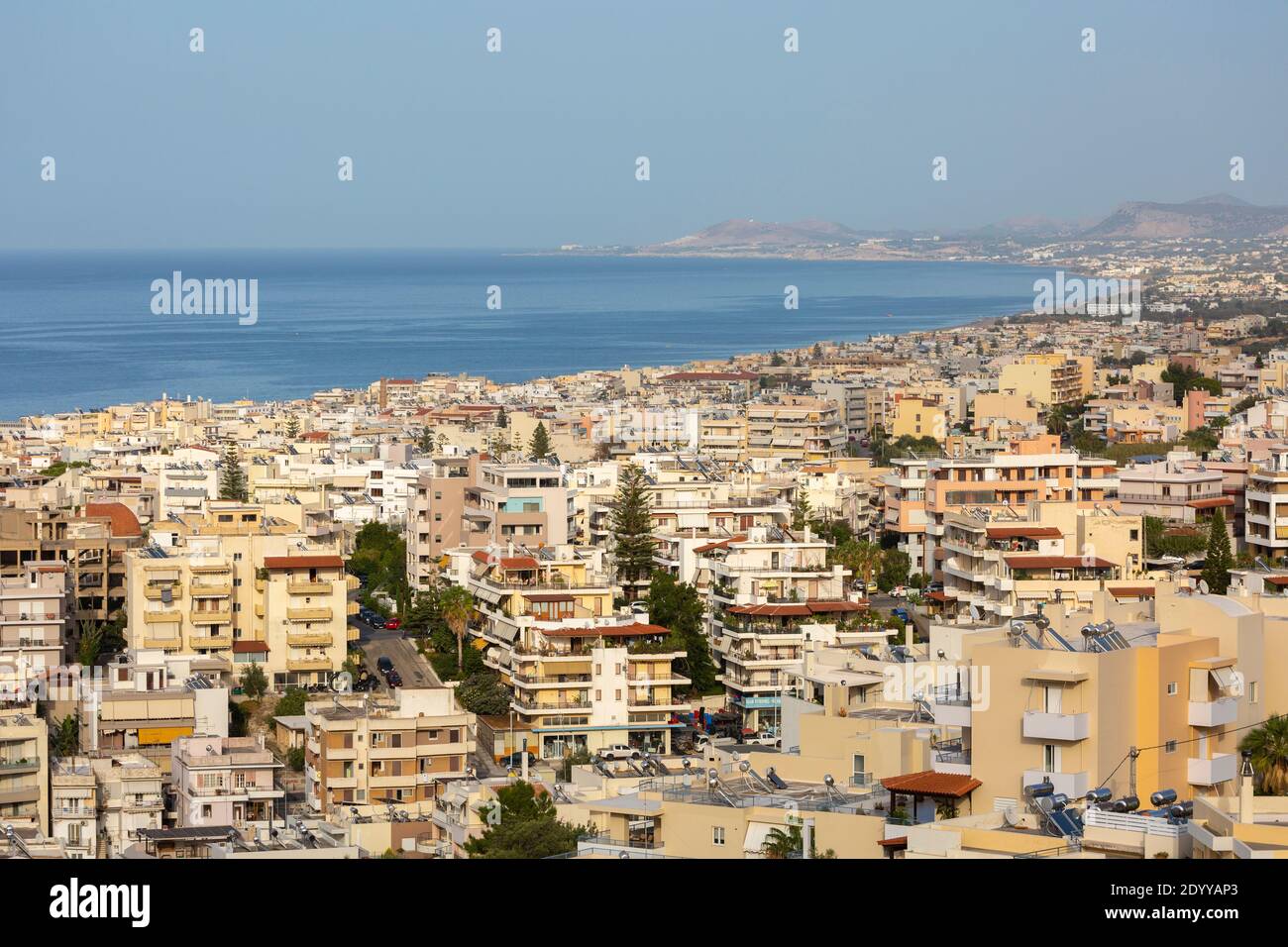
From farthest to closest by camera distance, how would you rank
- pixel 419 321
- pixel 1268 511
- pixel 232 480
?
pixel 419 321
pixel 232 480
pixel 1268 511

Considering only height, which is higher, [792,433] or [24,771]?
[792,433]

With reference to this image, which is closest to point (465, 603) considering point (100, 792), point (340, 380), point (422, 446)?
point (100, 792)

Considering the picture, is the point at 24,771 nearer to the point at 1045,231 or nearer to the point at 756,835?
the point at 756,835

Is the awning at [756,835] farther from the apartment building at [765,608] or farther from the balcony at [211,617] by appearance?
the balcony at [211,617]

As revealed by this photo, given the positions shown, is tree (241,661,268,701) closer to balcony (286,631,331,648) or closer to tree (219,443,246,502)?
balcony (286,631,331,648)

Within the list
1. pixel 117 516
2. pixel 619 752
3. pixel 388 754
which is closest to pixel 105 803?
pixel 388 754
